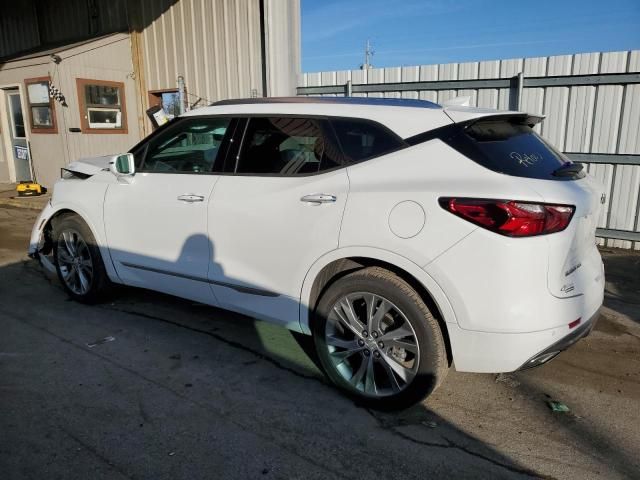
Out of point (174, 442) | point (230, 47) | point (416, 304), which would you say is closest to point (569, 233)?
point (416, 304)

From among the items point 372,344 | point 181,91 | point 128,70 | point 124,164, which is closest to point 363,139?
point 372,344

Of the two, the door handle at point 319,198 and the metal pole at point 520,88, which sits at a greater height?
the metal pole at point 520,88

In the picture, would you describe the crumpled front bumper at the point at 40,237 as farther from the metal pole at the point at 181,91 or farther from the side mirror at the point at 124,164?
the metal pole at the point at 181,91

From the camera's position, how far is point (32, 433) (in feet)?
9.14

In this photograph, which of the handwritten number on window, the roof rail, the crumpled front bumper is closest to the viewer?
the handwritten number on window

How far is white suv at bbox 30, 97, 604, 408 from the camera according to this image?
2.55 meters

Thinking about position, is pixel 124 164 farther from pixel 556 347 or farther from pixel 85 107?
pixel 85 107

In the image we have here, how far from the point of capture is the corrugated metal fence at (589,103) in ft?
21.4

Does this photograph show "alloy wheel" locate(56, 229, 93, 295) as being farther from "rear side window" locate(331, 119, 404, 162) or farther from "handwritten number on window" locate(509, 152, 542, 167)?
"handwritten number on window" locate(509, 152, 542, 167)

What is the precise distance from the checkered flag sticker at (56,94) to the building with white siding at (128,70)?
0.02 metres

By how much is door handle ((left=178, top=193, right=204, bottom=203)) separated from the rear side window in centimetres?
110

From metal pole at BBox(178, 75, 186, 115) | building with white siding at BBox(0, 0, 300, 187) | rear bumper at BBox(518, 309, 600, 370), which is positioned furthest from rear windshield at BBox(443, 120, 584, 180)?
metal pole at BBox(178, 75, 186, 115)

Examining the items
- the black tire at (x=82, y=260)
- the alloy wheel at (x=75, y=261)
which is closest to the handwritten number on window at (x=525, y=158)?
the black tire at (x=82, y=260)

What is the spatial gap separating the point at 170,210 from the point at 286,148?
1.05 m
